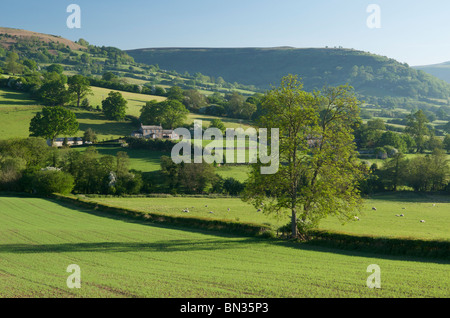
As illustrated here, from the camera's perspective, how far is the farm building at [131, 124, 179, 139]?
112875mm

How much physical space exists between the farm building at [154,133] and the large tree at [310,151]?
271ft

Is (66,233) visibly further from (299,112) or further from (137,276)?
(299,112)

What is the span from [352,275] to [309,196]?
38.7 ft

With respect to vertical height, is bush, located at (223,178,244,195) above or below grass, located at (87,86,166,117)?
below

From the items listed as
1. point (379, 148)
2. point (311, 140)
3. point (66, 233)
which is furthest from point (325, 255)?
point (379, 148)

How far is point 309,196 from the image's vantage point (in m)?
31.7

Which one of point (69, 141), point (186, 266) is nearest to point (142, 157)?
point (69, 141)

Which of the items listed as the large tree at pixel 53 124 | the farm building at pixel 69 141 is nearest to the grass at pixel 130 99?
the farm building at pixel 69 141

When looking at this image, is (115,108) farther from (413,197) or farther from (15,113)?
(413,197)

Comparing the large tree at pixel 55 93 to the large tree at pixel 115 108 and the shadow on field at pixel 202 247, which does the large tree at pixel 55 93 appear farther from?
the shadow on field at pixel 202 247

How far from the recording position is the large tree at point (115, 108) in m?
126

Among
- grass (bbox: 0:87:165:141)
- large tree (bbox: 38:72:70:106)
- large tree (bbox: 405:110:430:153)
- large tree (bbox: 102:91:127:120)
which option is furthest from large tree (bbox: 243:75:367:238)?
large tree (bbox: 38:72:70:106)

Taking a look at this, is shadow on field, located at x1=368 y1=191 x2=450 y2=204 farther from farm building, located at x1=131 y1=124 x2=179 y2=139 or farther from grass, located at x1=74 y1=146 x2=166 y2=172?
farm building, located at x1=131 y1=124 x2=179 y2=139

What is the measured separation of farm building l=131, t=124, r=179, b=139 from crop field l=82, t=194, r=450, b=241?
44.2 m
